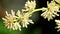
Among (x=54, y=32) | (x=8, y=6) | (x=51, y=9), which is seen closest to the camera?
(x=51, y=9)

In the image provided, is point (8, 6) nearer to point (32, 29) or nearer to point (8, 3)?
point (8, 3)

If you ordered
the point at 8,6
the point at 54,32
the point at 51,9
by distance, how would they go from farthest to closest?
the point at 8,6
the point at 54,32
the point at 51,9

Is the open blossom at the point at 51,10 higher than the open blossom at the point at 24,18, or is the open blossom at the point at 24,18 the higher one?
the open blossom at the point at 51,10

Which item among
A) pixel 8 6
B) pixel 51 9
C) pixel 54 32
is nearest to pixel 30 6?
pixel 51 9

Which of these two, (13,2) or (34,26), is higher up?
(13,2)

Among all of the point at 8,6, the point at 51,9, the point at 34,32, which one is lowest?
the point at 34,32

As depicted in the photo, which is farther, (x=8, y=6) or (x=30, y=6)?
(x=8, y=6)

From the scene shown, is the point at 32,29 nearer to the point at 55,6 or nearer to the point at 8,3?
the point at 8,3

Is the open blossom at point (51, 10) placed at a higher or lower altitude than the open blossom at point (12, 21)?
higher

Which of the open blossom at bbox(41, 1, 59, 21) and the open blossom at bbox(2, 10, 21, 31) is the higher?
the open blossom at bbox(41, 1, 59, 21)

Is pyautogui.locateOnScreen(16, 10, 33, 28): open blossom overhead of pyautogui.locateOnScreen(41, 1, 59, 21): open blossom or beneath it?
beneath
